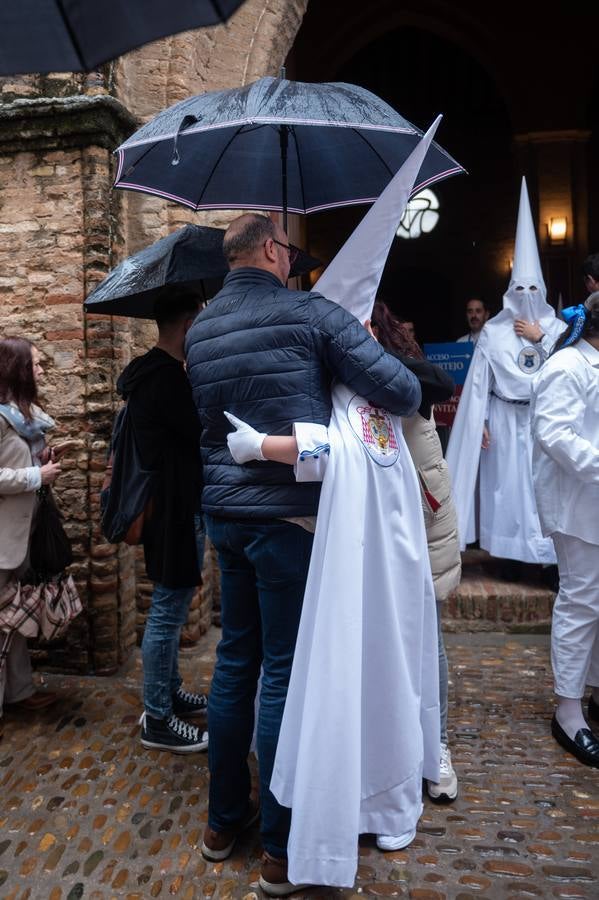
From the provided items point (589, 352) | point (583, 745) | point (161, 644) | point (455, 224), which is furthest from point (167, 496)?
point (455, 224)

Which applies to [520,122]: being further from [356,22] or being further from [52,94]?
[52,94]

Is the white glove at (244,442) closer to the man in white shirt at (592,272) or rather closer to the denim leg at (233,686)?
the denim leg at (233,686)

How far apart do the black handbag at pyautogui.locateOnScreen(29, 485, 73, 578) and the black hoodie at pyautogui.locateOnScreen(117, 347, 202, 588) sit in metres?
0.68

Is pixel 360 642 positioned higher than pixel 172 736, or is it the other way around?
pixel 360 642

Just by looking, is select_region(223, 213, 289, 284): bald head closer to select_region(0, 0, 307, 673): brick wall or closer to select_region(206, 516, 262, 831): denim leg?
select_region(206, 516, 262, 831): denim leg

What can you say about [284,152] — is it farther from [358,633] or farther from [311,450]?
[358,633]

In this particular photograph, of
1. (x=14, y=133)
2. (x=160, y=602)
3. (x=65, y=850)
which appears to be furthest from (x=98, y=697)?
(x=14, y=133)

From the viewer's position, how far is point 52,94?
4.32m

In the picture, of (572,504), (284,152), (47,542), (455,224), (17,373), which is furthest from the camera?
(455,224)

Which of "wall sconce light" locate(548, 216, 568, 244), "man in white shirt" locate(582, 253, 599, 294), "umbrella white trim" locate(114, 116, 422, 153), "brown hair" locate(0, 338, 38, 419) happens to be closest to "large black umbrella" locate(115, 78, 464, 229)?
"umbrella white trim" locate(114, 116, 422, 153)

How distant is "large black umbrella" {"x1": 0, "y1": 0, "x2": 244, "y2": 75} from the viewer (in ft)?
4.45

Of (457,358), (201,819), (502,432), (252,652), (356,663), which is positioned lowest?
(201,819)

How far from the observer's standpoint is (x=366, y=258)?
8.63 feet

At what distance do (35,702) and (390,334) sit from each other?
8.46ft
